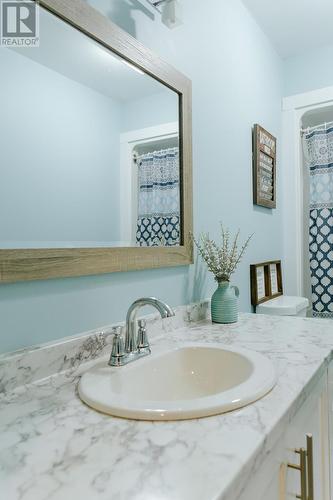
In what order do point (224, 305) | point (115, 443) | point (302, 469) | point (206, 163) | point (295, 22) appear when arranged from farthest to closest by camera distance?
point (295, 22), point (206, 163), point (224, 305), point (302, 469), point (115, 443)

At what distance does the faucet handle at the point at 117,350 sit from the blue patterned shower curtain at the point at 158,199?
328 mm

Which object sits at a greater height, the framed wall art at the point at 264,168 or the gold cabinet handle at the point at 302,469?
the framed wall art at the point at 264,168

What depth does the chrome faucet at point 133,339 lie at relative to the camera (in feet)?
2.89

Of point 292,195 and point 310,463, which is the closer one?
point 310,463

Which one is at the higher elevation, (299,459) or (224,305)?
(224,305)

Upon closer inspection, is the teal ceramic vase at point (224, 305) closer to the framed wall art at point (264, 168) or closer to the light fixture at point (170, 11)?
the framed wall art at point (264, 168)

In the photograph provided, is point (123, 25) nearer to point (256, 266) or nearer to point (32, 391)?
point (32, 391)

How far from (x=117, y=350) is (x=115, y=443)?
0.37 metres

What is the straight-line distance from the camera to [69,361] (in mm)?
865

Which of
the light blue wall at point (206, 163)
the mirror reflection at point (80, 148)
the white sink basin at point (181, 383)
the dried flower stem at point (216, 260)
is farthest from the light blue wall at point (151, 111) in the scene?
the white sink basin at point (181, 383)

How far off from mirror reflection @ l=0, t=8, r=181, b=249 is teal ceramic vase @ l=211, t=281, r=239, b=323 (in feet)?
1.02

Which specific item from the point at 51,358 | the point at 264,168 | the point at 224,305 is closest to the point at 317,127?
the point at 264,168

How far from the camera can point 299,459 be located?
0.72 m

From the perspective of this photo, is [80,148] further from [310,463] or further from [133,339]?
[310,463]
